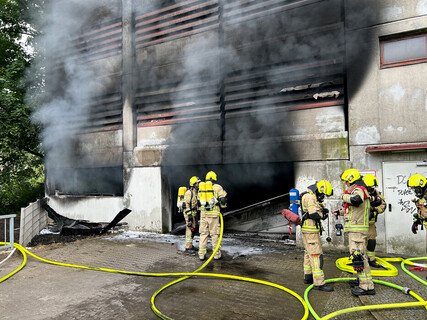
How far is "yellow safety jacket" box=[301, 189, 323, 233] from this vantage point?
14.2 feet

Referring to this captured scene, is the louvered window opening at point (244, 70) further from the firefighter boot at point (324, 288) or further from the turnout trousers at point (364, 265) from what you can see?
the firefighter boot at point (324, 288)

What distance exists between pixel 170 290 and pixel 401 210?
464cm

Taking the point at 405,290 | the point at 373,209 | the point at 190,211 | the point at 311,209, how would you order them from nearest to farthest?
1. the point at 405,290
2. the point at 311,209
3. the point at 373,209
4. the point at 190,211

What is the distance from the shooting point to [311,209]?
4309 millimetres

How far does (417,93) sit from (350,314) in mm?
4563

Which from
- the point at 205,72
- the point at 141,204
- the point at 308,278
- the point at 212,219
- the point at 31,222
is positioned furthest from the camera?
the point at 141,204

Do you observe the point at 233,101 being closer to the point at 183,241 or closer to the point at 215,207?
the point at 215,207

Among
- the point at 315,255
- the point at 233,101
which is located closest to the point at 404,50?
the point at 233,101

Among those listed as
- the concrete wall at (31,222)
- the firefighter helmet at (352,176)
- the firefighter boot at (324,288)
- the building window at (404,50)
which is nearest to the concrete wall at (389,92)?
the building window at (404,50)

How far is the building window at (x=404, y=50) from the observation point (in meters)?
5.90

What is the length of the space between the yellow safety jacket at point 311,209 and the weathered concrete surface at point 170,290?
86 cm

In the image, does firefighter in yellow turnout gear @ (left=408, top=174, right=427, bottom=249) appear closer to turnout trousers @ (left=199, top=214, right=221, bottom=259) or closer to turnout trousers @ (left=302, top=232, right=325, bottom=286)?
turnout trousers @ (left=302, top=232, right=325, bottom=286)

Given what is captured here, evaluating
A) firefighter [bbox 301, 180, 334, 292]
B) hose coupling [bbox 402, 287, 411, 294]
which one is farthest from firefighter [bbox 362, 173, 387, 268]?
hose coupling [bbox 402, 287, 411, 294]

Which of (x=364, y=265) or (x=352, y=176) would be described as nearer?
(x=364, y=265)
